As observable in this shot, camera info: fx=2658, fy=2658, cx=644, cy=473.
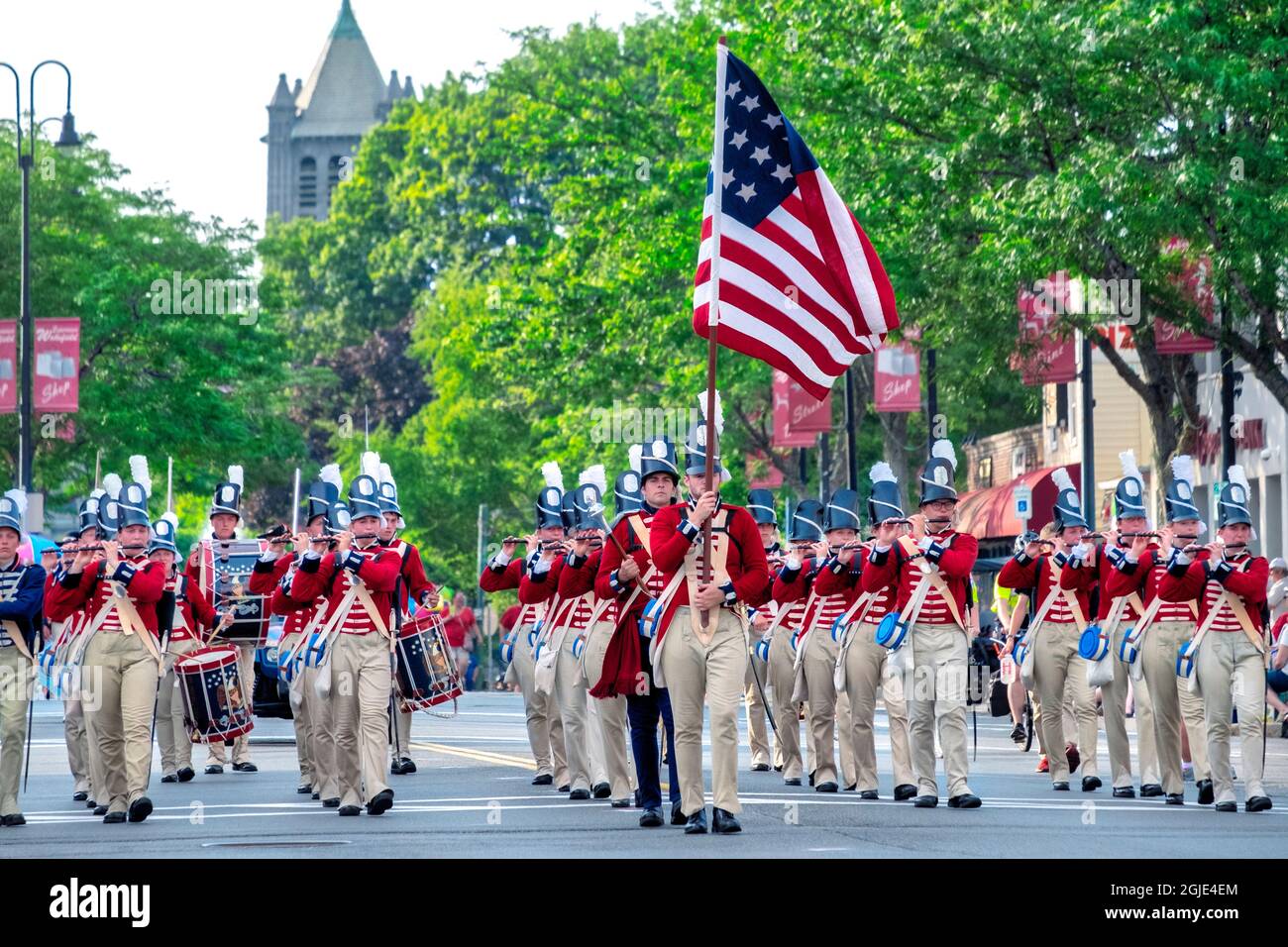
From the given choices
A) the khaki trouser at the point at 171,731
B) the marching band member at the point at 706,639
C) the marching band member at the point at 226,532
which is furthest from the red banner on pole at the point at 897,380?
the marching band member at the point at 706,639

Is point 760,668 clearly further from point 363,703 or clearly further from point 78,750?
point 363,703

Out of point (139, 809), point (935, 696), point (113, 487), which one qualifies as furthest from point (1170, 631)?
point (113, 487)

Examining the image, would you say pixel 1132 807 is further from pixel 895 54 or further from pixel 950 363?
pixel 950 363

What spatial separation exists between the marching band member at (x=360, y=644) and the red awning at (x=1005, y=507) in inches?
1163

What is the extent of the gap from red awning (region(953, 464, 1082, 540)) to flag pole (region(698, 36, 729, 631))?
30.2 meters

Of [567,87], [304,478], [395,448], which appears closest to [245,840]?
[567,87]

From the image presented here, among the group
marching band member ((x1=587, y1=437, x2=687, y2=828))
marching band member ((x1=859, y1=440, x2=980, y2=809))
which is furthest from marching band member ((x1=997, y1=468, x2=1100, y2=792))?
marching band member ((x1=587, y1=437, x2=687, y2=828))

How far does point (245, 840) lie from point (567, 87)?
41.7 m

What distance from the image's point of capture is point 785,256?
16.2 m

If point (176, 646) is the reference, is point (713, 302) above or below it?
above

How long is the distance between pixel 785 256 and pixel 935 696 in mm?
3167

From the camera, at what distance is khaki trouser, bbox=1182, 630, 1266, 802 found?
17.6 metres

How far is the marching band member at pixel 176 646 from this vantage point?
20.2 meters

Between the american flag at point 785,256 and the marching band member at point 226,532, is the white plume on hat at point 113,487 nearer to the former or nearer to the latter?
the marching band member at point 226,532
